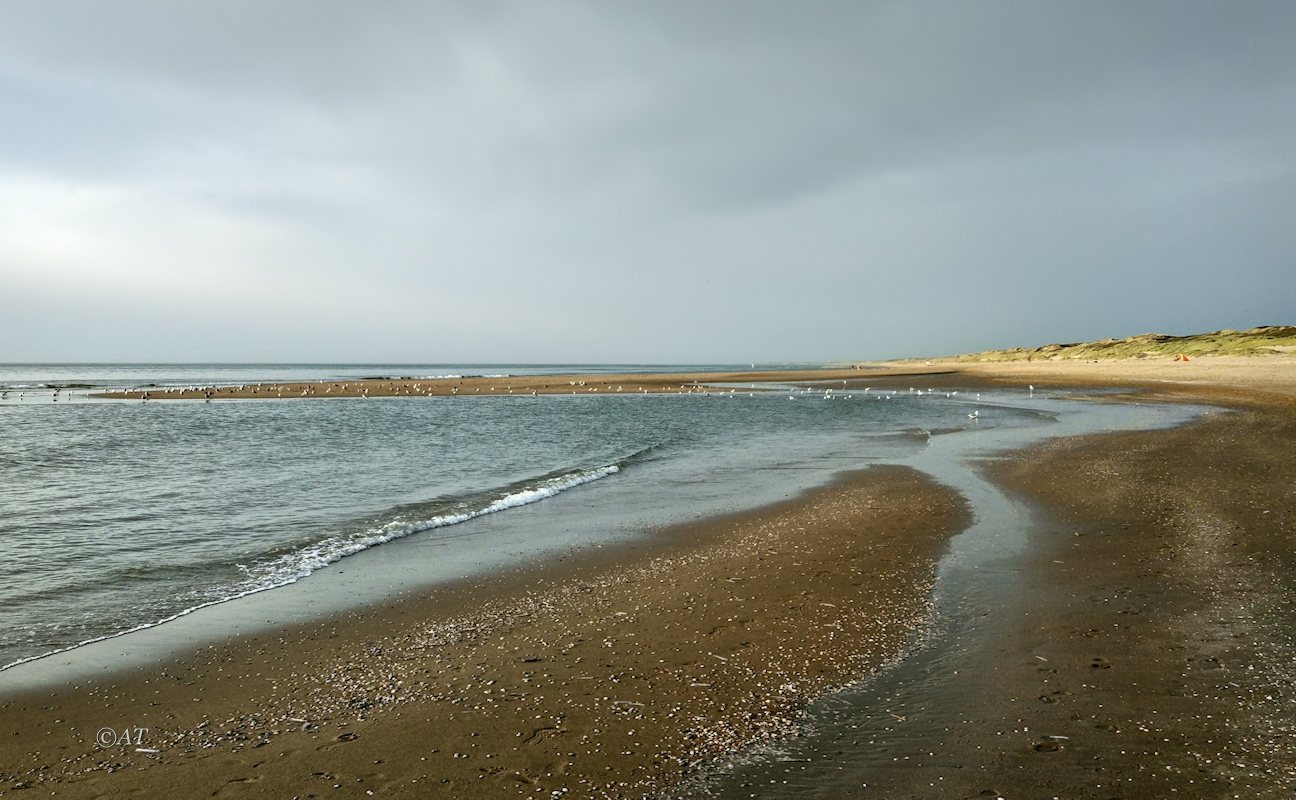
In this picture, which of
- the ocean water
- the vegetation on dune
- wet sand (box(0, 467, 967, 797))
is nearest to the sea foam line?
the ocean water

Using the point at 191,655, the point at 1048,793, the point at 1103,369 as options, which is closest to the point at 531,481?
the point at 191,655

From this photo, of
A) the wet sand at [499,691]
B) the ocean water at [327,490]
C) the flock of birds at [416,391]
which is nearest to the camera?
the wet sand at [499,691]

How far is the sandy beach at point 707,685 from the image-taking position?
177 inches

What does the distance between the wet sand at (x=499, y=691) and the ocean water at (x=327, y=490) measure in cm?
208

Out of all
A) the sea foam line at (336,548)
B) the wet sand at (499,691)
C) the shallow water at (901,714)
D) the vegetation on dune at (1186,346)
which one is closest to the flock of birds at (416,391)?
the vegetation on dune at (1186,346)

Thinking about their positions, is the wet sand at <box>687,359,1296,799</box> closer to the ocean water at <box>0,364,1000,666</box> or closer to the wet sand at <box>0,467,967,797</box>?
the wet sand at <box>0,467,967,797</box>

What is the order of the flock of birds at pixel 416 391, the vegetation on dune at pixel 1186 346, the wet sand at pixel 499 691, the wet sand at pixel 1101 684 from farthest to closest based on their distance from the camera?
the vegetation on dune at pixel 1186 346 < the flock of birds at pixel 416 391 < the wet sand at pixel 499 691 < the wet sand at pixel 1101 684

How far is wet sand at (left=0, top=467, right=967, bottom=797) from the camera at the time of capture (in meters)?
4.61

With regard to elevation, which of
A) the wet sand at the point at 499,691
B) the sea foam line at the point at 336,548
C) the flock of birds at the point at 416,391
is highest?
the flock of birds at the point at 416,391

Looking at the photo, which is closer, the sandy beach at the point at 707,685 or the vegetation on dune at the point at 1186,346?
the sandy beach at the point at 707,685

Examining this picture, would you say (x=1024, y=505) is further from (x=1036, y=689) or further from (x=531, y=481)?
(x=531, y=481)

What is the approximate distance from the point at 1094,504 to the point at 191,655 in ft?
48.9

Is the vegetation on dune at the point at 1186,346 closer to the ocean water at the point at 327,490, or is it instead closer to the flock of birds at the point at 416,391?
the flock of birds at the point at 416,391

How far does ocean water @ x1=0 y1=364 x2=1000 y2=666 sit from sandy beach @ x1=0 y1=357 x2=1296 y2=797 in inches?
93.0
